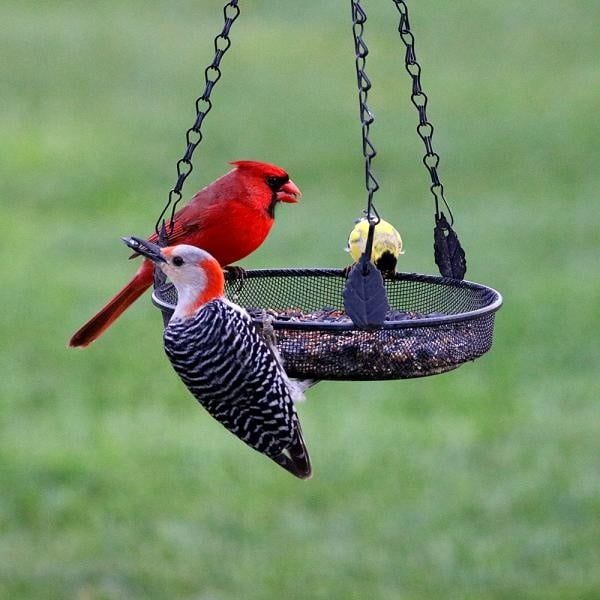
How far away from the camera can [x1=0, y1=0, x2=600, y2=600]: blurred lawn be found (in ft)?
23.6

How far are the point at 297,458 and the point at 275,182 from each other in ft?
4.71

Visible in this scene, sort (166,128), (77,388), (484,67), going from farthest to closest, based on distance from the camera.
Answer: (484,67), (166,128), (77,388)

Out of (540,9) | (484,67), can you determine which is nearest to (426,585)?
(484,67)

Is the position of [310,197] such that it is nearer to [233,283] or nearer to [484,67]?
[484,67]

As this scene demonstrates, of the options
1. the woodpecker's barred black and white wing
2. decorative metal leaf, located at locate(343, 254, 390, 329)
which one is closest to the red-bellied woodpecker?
the woodpecker's barred black and white wing

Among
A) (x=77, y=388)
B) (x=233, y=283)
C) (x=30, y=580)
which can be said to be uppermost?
(x=233, y=283)

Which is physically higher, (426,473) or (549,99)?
(549,99)

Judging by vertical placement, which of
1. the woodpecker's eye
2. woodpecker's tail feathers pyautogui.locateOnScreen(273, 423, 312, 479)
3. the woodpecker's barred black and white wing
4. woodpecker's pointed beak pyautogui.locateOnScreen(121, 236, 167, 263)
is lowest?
woodpecker's tail feathers pyautogui.locateOnScreen(273, 423, 312, 479)

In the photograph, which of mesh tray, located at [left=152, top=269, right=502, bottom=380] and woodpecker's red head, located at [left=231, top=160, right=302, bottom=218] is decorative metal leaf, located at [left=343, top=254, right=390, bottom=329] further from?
woodpecker's red head, located at [left=231, top=160, right=302, bottom=218]

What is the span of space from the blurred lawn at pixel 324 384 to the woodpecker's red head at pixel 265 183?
226 centimetres

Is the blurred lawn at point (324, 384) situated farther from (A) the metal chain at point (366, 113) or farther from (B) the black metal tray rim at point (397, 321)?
(A) the metal chain at point (366, 113)

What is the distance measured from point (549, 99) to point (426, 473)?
1310cm

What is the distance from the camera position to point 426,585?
6.86 metres

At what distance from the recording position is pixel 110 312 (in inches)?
209
